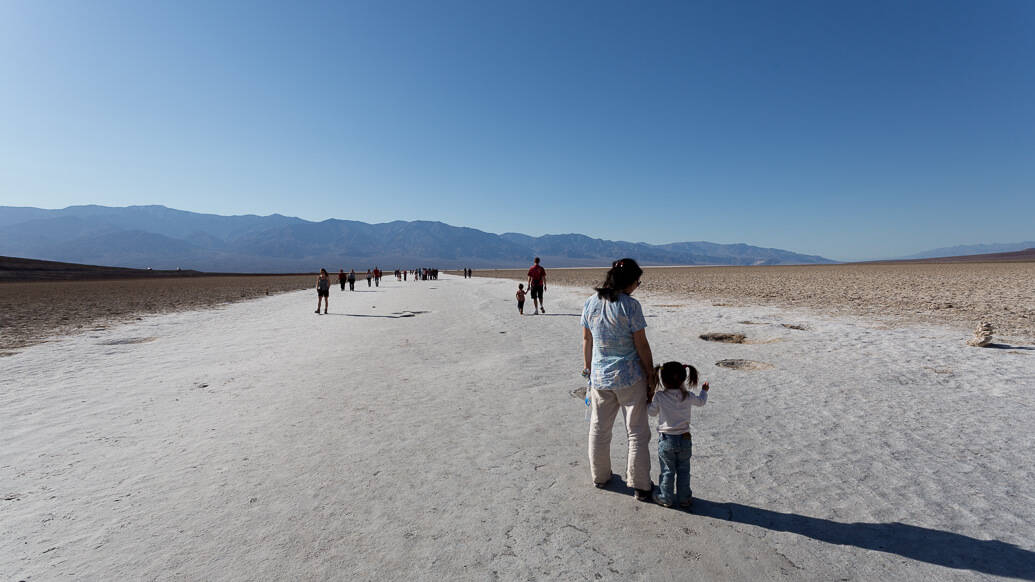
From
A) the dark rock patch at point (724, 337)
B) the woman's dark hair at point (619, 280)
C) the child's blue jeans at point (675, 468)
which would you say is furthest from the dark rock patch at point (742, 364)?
the woman's dark hair at point (619, 280)

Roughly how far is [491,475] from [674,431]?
166cm

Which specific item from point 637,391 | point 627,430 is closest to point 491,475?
point 627,430

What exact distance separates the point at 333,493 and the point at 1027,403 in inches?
320

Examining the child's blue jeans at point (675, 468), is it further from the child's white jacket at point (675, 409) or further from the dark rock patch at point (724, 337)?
the dark rock patch at point (724, 337)

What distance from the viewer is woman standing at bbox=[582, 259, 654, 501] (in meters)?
3.30

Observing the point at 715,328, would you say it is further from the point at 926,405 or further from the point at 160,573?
the point at 160,573

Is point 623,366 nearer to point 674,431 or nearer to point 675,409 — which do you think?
point 675,409

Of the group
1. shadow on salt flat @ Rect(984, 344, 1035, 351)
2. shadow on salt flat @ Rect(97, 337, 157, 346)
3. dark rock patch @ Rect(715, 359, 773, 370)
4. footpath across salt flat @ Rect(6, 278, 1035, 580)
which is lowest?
shadow on salt flat @ Rect(97, 337, 157, 346)

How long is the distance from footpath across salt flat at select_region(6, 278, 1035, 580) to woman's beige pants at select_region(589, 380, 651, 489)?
0.63 ft

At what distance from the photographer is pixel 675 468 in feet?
10.9

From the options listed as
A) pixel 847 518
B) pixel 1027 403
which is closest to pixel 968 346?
pixel 1027 403

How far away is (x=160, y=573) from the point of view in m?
2.69

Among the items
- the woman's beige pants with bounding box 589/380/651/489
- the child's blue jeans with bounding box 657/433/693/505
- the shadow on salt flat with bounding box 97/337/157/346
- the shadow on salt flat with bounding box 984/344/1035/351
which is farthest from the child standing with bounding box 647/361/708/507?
the shadow on salt flat with bounding box 97/337/157/346

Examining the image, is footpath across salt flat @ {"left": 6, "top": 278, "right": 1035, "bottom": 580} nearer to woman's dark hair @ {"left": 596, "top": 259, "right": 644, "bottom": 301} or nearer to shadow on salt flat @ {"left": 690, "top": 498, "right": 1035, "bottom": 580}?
shadow on salt flat @ {"left": 690, "top": 498, "right": 1035, "bottom": 580}
